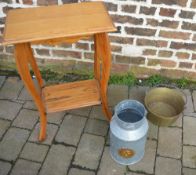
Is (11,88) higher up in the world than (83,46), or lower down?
lower down

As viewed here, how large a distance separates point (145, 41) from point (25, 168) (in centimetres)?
154

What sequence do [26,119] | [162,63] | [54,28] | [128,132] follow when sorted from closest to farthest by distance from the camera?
[54,28] → [128,132] → [26,119] → [162,63]

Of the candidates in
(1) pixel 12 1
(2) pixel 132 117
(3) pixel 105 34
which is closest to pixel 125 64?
(2) pixel 132 117

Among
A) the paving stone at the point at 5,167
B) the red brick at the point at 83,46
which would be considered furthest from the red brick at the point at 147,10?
the paving stone at the point at 5,167

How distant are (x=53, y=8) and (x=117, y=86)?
3.86 feet

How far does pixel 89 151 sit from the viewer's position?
2.16 metres

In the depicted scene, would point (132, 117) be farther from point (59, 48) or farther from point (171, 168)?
point (59, 48)

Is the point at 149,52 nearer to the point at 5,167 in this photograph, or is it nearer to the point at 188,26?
the point at 188,26

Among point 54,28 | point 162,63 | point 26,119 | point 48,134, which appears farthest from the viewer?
point 162,63

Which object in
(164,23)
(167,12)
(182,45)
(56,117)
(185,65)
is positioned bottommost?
(56,117)

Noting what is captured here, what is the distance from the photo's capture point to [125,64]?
265cm

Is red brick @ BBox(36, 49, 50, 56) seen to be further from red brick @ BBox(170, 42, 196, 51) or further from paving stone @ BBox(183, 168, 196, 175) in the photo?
paving stone @ BBox(183, 168, 196, 175)

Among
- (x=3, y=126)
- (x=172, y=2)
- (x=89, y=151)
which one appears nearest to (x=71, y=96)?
(x=89, y=151)

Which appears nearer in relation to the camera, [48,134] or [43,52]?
[48,134]
